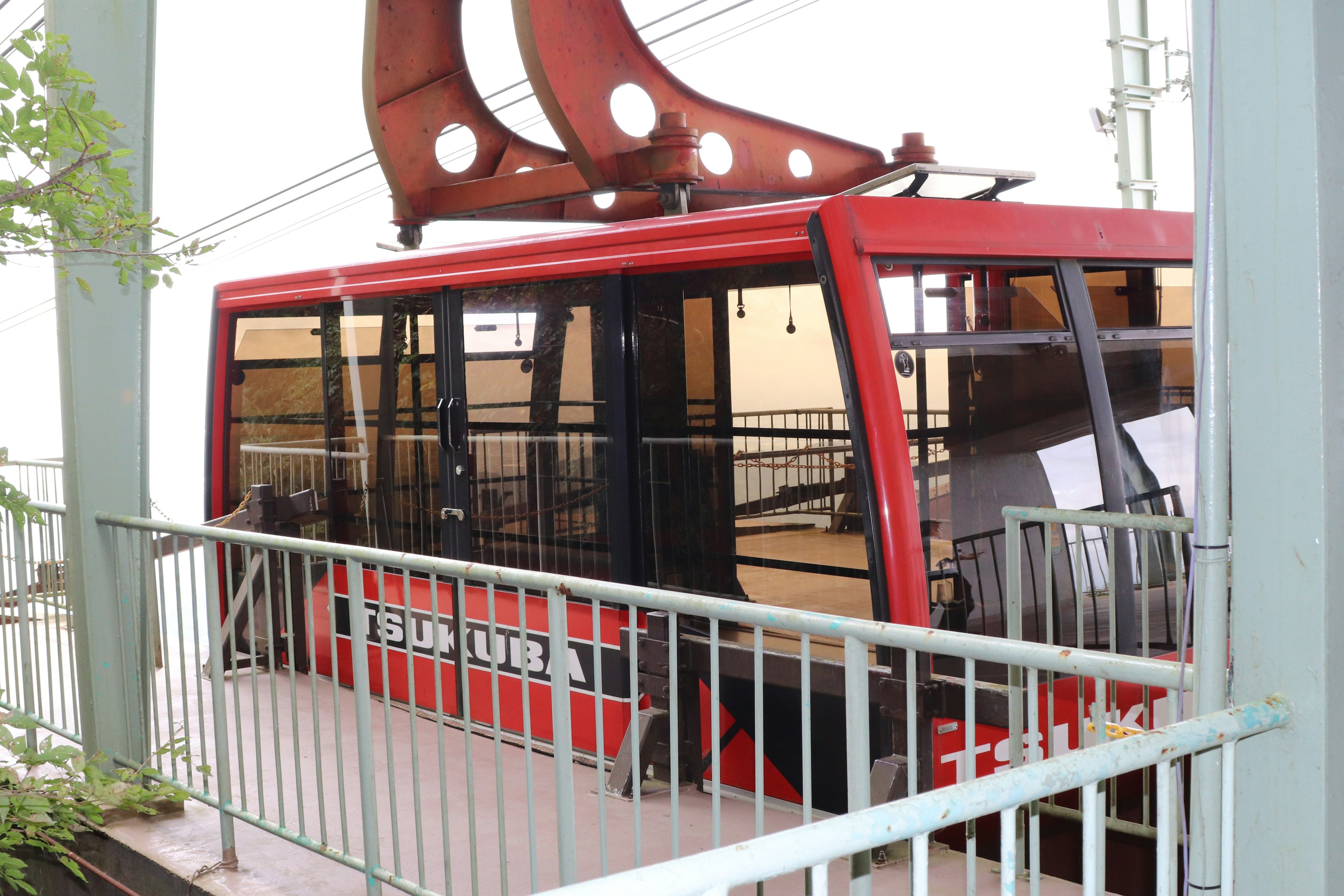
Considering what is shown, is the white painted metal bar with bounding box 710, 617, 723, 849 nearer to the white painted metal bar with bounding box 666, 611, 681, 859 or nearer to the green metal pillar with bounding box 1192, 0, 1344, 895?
the white painted metal bar with bounding box 666, 611, 681, 859

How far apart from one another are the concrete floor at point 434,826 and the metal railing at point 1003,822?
1.66 m

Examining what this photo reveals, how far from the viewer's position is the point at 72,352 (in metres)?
4.27

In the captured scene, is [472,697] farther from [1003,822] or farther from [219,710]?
[1003,822]

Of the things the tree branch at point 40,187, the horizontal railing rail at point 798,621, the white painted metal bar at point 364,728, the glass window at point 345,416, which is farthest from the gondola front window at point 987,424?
the glass window at point 345,416

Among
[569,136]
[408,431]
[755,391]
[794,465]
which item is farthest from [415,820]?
[569,136]

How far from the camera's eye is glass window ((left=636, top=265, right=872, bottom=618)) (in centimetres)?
441

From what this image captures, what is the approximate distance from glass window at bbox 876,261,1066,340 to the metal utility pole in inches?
353

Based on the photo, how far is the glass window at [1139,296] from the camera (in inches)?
188

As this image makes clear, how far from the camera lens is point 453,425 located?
5.71 metres

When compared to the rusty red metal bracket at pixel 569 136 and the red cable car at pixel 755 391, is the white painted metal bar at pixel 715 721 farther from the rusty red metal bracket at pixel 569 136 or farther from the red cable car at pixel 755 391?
the rusty red metal bracket at pixel 569 136

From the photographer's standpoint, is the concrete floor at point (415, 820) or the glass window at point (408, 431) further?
the glass window at point (408, 431)

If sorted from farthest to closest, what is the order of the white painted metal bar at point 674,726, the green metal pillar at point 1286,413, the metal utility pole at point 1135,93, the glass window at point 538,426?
the metal utility pole at point 1135,93
the glass window at point 538,426
the white painted metal bar at point 674,726
the green metal pillar at point 1286,413

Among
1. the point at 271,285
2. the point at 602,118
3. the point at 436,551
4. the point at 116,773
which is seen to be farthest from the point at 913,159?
the point at 116,773

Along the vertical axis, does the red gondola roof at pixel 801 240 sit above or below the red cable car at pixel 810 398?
above
